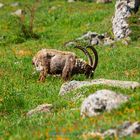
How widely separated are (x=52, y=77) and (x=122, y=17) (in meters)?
16.9

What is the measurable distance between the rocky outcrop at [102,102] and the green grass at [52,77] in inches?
9.4

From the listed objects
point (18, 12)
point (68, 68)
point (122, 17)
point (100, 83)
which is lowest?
point (18, 12)

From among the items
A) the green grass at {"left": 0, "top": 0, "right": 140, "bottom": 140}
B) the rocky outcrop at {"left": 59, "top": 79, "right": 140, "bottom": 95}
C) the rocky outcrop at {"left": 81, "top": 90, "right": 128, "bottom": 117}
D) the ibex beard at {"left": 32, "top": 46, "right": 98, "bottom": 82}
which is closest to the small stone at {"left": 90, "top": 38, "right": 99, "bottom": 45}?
the green grass at {"left": 0, "top": 0, "right": 140, "bottom": 140}

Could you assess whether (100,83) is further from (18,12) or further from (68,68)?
(18,12)

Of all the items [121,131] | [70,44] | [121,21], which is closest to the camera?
[121,131]

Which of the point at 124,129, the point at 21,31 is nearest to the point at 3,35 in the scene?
the point at 21,31

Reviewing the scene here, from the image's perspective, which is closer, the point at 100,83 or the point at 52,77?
the point at 100,83

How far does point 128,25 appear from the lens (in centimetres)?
4022

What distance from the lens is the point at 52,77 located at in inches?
1029

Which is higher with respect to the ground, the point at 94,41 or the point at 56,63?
the point at 56,63

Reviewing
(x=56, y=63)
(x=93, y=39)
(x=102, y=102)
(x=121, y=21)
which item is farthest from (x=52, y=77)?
(x=121, y=21)

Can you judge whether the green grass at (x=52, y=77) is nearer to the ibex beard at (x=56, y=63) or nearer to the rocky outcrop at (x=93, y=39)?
the ibex beard at (x=56, y=63)

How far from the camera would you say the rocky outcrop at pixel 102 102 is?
536 inches

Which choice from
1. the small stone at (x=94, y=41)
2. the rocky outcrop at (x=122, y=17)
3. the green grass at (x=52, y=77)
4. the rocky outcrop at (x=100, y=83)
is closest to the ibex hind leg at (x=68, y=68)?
the green grass at (x=52, y=77)
